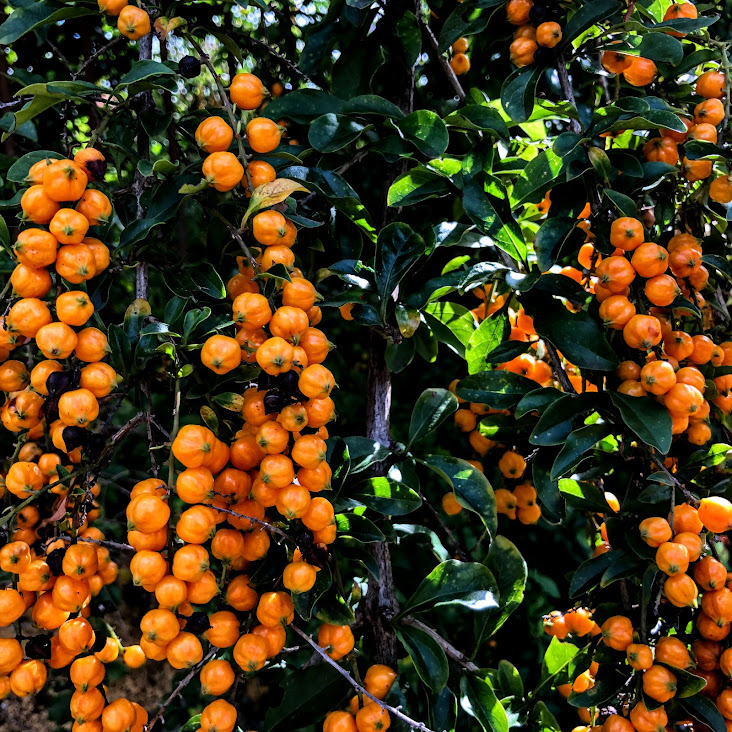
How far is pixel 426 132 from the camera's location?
4.14 feet

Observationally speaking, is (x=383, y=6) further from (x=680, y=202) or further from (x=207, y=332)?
(x=207, y=332)

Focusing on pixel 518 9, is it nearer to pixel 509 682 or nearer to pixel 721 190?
pixel 721 190

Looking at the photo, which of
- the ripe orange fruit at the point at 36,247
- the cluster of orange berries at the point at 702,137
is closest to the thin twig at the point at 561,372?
the cluster of orange berries at the point at 702,137

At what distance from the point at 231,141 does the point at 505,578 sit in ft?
3.09

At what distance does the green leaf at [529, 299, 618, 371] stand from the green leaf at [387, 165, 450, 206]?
12.0 inches

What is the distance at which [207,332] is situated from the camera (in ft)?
3.39

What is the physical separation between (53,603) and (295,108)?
3.25 ft

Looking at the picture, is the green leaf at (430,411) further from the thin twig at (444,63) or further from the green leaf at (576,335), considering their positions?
the thin twig at (444,63)

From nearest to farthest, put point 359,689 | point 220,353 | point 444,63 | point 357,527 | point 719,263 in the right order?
point 220,353 → point 359,689 → point 357,527 → point 719,263 → point 444,63

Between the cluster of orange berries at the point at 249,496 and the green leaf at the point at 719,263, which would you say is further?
the green leaf at the point at 719,263

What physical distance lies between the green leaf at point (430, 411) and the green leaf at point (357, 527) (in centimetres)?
22

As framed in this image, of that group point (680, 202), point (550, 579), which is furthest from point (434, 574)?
point (680, 202)

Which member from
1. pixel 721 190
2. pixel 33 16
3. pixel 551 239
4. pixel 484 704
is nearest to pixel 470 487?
pixel 484 704

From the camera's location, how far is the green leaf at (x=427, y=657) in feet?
3.74
